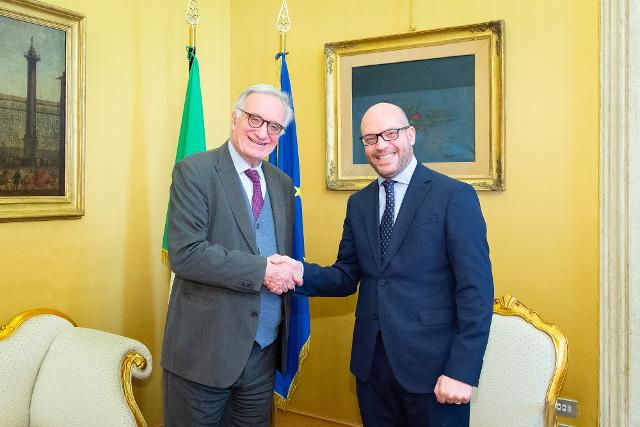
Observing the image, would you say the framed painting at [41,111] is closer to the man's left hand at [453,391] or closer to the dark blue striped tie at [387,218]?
the dark blue striped tie at [387,218]

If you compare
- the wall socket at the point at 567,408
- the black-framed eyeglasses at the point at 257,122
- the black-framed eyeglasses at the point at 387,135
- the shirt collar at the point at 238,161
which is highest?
the black-framed eyeglasses at the point at 257,122

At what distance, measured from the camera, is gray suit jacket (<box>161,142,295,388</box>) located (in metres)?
1.79

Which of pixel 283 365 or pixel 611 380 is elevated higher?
pixel 283 365

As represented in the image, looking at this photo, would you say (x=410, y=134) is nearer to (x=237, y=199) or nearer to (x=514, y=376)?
(x=237, y=199)

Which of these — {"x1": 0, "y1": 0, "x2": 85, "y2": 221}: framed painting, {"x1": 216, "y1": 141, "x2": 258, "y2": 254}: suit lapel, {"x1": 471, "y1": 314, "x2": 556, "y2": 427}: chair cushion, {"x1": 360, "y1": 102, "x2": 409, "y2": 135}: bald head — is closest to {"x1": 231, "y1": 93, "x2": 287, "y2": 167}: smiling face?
{"x1": 216, "y1": 141, "x2": 258, "y2": 254}: suit lapel

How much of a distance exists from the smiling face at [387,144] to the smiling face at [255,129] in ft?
1.18

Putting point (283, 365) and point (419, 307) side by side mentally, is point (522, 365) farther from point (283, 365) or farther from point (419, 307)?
point (283, 365)

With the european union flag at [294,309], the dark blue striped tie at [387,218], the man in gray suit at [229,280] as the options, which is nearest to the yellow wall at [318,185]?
the european union flag at [294,309]

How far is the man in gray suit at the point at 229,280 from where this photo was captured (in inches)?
71.4

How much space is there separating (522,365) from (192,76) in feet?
7.55

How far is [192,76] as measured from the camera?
2.97 metres

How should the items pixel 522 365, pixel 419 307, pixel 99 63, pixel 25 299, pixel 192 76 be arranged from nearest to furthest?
pixel 419 307 → pixel 522 365 → pixel 25 299 → pixel 99 63 → pixel 192 76

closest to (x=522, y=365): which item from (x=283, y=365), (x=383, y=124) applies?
(x=283, y=365)

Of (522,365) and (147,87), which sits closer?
(522,365)
